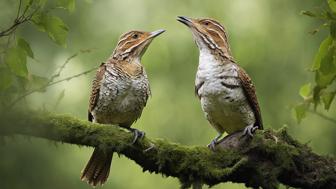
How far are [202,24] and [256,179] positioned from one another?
92.8 inches

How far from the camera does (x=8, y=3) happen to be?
520 cm

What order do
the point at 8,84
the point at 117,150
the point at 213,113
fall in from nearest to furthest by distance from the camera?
the point at 8,84, the point at 117,150, the point at 213,113

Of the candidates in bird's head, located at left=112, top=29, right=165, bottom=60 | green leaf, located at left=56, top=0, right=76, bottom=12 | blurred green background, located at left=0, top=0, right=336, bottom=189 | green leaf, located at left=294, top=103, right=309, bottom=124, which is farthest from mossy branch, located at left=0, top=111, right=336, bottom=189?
blurred green background, located at left=0, top=0, right=336, bottom=189

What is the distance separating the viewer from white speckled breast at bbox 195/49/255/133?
7.41 metres

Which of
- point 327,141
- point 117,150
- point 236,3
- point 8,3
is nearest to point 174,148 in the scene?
point 117,150

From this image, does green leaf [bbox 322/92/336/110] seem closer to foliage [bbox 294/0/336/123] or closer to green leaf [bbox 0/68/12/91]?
foliage [bbox 294/0/336/123]

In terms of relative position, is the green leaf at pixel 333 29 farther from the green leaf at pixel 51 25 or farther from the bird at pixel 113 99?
the bird at pixel 113 99

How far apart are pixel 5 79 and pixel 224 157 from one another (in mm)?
1987

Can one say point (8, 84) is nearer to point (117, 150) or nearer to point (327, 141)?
point (117, 150)

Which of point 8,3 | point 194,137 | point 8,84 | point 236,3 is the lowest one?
point 194,137

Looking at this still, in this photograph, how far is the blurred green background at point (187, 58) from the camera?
12.6m

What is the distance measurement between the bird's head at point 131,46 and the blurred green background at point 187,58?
3.91 meters

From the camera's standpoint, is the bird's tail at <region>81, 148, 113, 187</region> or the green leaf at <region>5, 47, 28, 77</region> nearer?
the green leaf at <region>5, 47, 28, 77</region>

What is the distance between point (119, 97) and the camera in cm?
754
